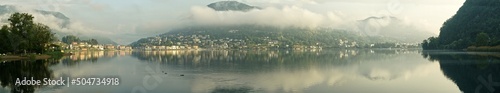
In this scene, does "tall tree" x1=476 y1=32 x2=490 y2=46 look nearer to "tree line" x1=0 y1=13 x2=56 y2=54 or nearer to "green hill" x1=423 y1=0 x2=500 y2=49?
"green hill" x1=423 y1=0 x2=500 y2=49

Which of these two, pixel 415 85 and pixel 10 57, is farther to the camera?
pixel 10 57

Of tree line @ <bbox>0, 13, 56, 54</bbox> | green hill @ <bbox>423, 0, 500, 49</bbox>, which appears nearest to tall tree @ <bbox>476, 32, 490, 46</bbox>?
green hill @ <bbox>423, 0, 500, 49</bbox>

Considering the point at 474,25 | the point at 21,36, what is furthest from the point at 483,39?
the point at 21,36

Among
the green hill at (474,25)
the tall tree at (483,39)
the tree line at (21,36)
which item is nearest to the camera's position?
the tree line at (21,36)

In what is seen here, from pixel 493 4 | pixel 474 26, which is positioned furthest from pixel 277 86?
pixel 493 4

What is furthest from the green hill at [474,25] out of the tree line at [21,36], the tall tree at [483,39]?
the tree line at [21,36]

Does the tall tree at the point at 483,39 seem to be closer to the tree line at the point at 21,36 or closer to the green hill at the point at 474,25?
the green hill at the point at 474,25

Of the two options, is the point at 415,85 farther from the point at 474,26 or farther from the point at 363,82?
the point at 474,26

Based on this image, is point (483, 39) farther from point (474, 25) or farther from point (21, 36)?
point (21, 36)

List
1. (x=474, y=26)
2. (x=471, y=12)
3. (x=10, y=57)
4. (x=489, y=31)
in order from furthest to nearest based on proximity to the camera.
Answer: (x=471, y=12) < (x=474, y=26) < (x=489, y=31) < (x=10, y=57)

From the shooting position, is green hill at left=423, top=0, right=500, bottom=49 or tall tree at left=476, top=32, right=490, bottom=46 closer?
tall tree at left=476, top=32, right=490, bottom=46

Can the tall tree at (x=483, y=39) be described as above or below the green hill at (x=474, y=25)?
below
